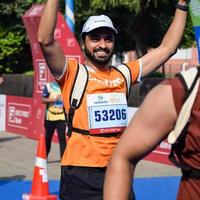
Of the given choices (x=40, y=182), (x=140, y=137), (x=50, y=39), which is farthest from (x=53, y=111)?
(x=140, y=137)

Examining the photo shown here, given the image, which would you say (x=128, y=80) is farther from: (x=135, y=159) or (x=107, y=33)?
(x=135, y=159)

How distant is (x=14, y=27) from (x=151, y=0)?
26.0 feet

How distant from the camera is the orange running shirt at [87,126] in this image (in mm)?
4113

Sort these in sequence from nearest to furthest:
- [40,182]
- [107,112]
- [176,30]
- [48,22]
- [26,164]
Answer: [176,30] → [48,22] → [107,112] → [40,182] → [26,164]

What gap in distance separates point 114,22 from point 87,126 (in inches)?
842

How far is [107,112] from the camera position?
4.34m

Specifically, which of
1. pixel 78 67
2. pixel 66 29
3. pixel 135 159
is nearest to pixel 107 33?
pixel 78 67

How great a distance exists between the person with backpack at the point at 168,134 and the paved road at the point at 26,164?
7.46 m

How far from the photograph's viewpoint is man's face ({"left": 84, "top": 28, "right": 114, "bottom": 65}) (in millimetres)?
4285

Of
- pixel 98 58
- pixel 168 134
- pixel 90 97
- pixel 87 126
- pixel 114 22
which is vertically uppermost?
pixel 168 134

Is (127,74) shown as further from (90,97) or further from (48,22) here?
(48,22)

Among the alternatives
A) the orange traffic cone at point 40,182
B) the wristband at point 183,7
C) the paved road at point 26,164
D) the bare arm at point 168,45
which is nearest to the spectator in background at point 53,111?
the paved road at point 26,164

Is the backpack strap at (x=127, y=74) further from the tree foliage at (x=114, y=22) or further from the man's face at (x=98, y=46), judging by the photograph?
the tree foliage at (x=114, y=22)

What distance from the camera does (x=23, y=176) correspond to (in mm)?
9969
